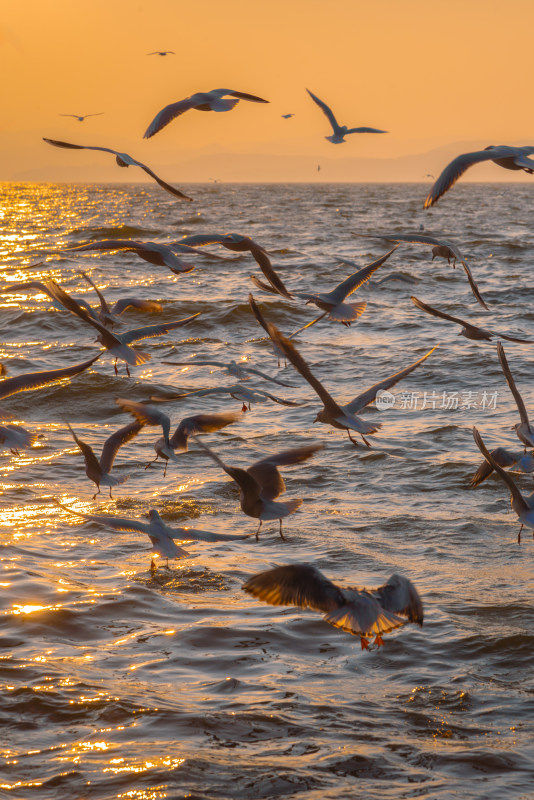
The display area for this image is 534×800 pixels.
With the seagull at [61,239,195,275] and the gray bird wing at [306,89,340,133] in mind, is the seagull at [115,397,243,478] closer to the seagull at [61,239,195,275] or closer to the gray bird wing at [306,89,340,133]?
the seagull at [61,239,195,275]

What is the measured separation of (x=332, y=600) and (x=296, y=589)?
0.18m

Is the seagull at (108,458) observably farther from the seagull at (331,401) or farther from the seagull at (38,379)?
the seagull at (331,401)

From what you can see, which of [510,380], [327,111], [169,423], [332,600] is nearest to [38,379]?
[169,423]

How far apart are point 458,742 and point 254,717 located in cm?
99

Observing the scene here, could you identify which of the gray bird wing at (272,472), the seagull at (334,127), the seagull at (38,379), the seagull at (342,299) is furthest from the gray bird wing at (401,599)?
the seagull at (334,127)

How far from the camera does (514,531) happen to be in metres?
7.52

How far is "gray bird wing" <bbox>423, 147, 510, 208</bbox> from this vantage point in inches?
229

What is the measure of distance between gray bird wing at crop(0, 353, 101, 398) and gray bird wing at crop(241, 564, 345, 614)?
8.02ft

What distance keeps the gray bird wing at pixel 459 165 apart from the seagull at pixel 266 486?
178cm

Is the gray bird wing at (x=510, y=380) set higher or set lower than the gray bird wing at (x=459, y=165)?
lower

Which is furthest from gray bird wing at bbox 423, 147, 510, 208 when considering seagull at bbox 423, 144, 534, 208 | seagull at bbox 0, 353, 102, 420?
seagull at bbox 0, 353, 102, 420

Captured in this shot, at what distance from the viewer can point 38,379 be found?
659cm

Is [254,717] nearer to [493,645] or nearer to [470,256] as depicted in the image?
[493,645]

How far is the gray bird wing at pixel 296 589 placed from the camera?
14.3ft
